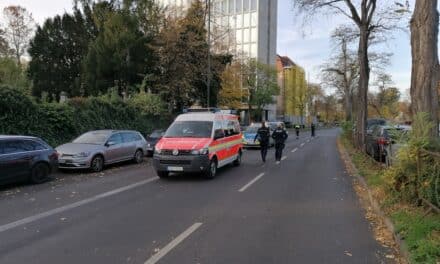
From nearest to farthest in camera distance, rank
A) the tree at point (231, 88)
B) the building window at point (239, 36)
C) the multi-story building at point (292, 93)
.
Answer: the tree at point (231, 88)
the building window at point (239, 36)
the multi-story building at point (292, 93)

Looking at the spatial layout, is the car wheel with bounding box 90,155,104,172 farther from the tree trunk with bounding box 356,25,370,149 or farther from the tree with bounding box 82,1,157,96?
the tree with bounding box 82,1,157,96

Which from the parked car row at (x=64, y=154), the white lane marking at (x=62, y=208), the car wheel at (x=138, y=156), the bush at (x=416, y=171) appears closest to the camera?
the bush at (x=416, y=171)

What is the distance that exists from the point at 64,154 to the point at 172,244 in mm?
10271

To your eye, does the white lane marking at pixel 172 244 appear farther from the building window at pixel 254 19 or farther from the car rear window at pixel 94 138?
the building window at pixel 254 19

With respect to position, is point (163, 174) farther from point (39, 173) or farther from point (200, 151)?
point (39, 173)

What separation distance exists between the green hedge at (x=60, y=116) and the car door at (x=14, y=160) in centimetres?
565

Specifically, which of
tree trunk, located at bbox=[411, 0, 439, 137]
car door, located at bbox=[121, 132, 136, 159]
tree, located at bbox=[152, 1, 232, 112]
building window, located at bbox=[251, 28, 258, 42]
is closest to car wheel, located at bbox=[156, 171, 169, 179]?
car door, located at bbox=[121, 132, 136, 159]

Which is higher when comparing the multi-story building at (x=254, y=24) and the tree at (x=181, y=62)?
the multi-story building at (x=254, y=24)

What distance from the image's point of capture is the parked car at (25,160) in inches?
472

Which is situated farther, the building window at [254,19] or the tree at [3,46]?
the building window at [254,19]

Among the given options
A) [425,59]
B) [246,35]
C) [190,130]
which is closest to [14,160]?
[190,130]

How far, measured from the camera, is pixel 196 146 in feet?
44.2

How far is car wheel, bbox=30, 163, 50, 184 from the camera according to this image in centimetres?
1297

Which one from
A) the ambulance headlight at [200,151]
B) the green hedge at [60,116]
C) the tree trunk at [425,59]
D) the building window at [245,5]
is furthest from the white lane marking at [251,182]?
the building window at [245,5]
